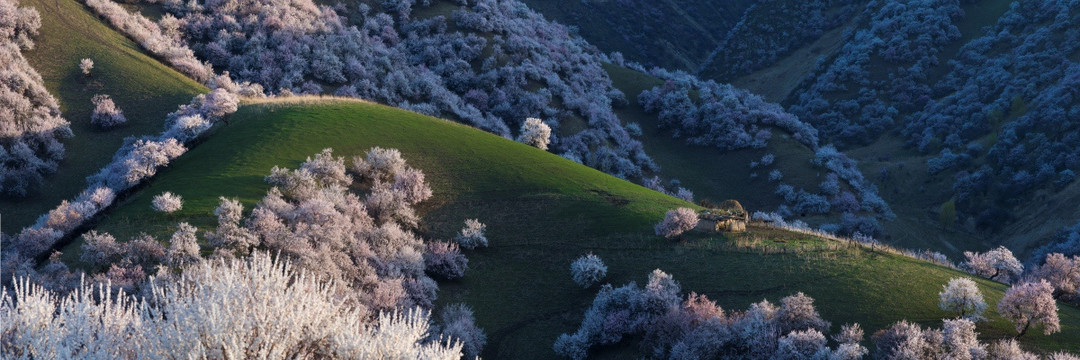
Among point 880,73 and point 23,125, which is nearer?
point 23,125

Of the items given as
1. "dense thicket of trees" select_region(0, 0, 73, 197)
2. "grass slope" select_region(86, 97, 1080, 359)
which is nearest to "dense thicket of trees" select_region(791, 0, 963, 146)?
"grass slope" select_region(86, 97, 1080, 359)

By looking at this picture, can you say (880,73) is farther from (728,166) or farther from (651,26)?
(651,26)

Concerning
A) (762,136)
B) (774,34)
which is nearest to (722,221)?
(762,136)

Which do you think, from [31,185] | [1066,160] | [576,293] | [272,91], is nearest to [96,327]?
[576,293]

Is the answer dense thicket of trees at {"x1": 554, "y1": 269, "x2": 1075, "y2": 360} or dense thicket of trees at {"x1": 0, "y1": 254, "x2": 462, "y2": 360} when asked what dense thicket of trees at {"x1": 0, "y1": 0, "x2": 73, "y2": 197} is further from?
dense thicket of trees at {"x1": 554, "y1": 269, "x2": 1075, "y2": 360}

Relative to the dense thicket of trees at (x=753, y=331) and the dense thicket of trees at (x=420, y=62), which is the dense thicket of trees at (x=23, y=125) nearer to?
the dense thicket of trees at (x=420, y=62)

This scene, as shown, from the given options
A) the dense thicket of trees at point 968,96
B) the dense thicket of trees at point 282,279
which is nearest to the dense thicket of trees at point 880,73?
the dense thicket of trees at point 968,96
